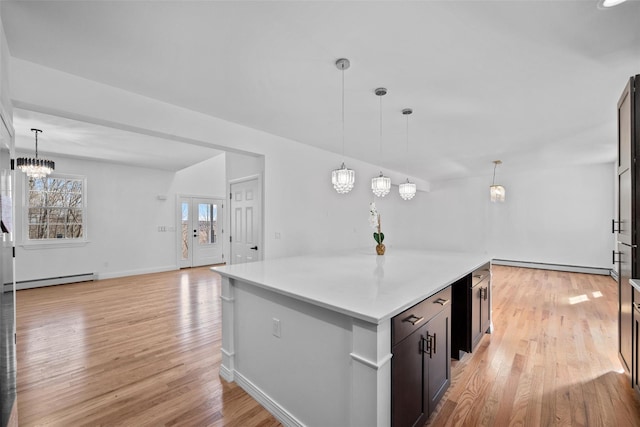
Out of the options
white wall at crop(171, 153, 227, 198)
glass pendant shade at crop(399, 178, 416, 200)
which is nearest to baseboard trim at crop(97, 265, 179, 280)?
white wall at crop(171, 153, 227, 198)

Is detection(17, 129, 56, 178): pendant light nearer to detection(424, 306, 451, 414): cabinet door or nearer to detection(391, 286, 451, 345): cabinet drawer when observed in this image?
detection(391, 286, 451, 345): cabinet drawer

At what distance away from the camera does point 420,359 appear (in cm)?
166

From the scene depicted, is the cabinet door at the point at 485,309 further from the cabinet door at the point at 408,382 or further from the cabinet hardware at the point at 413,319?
the cabinet hardware at the point at 413,319

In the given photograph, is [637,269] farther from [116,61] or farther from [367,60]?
[116,61]

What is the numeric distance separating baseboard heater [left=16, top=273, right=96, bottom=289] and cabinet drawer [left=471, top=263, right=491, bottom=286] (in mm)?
7029

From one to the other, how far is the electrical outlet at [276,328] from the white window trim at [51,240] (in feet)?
19.7

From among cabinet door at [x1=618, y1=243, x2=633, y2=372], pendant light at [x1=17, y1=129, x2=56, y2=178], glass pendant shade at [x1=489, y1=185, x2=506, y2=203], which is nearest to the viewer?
cabinet door at [x1=618, y1=243, x2=633, y2=372]

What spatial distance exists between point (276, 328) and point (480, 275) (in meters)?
2.09

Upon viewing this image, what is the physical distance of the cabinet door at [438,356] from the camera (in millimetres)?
1770

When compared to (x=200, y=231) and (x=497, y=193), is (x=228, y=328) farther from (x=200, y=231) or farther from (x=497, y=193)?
(x=497, y=193)

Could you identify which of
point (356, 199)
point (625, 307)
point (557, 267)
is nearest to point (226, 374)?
point (625, 307)

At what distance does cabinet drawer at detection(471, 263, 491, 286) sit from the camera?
101 inches

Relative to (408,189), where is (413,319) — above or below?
below

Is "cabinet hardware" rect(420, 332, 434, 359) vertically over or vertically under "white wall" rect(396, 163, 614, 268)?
under
